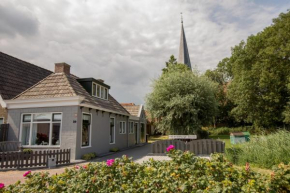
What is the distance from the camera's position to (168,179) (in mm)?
3621

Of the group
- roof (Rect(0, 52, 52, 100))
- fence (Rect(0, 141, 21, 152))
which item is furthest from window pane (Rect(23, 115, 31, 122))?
roof (Rect(0, 52, 52, 100))

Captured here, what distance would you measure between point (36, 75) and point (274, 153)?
1835 centimetres

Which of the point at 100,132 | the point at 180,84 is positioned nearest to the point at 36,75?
the point at 100,132

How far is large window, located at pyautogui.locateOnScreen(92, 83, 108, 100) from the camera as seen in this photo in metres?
16.0

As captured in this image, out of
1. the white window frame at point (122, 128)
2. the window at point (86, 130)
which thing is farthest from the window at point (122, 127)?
the window at point (86, 130)

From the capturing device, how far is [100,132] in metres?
14.7

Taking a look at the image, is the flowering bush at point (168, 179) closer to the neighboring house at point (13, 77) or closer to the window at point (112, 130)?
the neighboring house at point (13, 77)

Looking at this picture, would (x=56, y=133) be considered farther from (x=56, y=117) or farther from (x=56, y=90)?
(x=56, y=90)

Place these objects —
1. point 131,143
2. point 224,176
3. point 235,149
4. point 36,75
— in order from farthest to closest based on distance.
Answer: point 131,143 → point 36,75 → point 235,149 → point 224,176

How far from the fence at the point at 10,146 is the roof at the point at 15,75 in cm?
309

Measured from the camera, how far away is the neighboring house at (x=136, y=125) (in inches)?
857

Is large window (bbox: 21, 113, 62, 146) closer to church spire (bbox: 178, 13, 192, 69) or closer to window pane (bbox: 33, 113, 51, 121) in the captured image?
window pane (bbox: 33, 113, 51, 121)

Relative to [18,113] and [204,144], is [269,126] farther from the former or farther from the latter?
[18,113]

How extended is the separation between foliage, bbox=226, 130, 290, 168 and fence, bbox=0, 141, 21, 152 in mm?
11622
